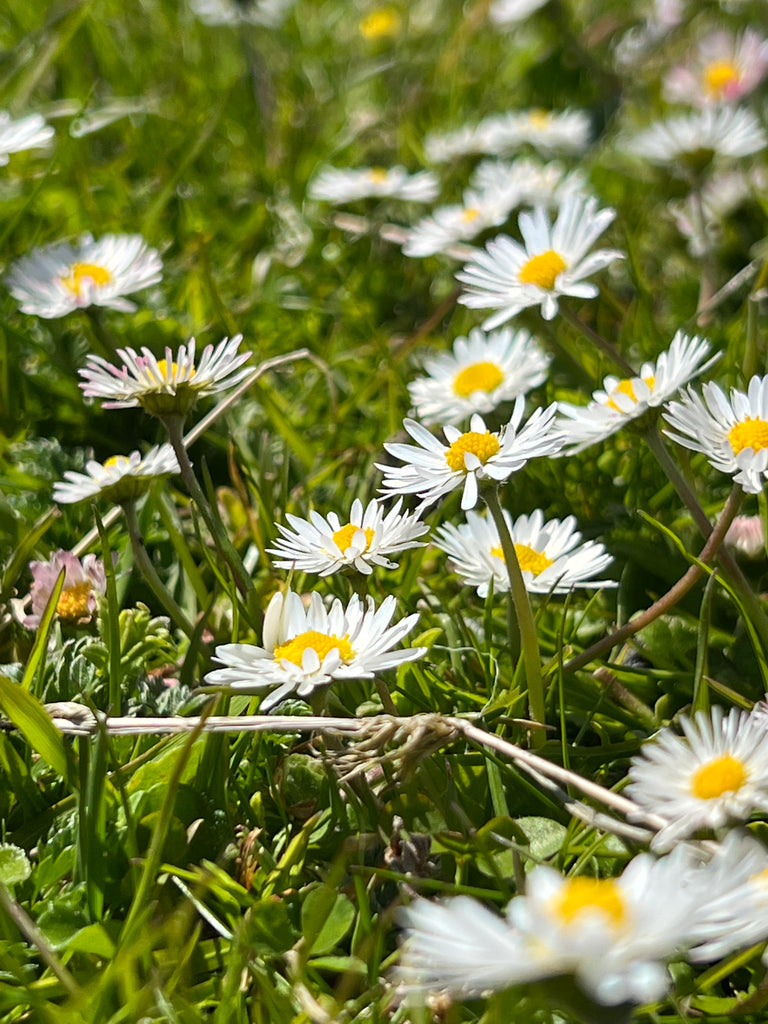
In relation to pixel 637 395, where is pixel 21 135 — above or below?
above

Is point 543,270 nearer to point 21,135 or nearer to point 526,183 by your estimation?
point 526,183

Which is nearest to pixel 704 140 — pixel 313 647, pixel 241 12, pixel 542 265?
pixel 542 265

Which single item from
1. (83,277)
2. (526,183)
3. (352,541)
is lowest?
(352,541)

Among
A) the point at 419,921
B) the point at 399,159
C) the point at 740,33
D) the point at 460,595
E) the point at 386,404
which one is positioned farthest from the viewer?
the point at 740,33

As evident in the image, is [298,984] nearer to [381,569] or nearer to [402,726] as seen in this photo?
[402,726]

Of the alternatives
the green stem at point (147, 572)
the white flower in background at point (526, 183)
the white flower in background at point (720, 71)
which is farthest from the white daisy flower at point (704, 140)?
the green stem at point (147, 572)

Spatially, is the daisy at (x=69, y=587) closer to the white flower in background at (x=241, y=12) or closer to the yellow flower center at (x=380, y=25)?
the white flower in background at (x=241, y=12)

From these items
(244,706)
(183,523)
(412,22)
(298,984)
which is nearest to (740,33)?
(412,22)
